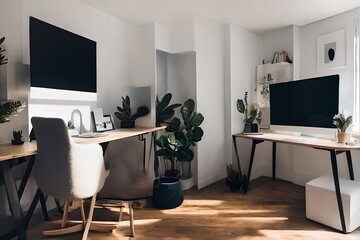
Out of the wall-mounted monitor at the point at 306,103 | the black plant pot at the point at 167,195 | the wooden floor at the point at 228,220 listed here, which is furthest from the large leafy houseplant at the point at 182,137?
the wall-mounted monitor at the point at 306,103

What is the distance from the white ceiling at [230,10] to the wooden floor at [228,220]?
87.4 inches

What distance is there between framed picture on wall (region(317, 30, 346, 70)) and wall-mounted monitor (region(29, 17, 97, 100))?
281 cm

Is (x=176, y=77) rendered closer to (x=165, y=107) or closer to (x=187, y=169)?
(x=165, y=107)

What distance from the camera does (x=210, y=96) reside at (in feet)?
10.9

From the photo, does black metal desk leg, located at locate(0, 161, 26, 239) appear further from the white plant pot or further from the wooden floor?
the white plant pot

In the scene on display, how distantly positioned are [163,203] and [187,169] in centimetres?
82

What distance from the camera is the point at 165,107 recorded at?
10.3 feet

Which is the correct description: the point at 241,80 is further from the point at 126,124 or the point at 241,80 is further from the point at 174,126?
the point at 126,124

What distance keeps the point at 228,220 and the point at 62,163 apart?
1.60 m

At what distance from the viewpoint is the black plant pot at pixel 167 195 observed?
2596 mm

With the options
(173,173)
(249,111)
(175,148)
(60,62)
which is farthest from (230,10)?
(173,173)

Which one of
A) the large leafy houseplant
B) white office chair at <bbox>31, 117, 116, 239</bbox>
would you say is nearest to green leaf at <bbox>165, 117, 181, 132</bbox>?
the large leafy houseplant

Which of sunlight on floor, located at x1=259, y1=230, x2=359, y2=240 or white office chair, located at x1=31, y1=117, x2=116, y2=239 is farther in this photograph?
sunlight on floor, located at x1=259, y1=230, x2=359, y2=240

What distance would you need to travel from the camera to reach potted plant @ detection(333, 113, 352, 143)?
92.6 inches
